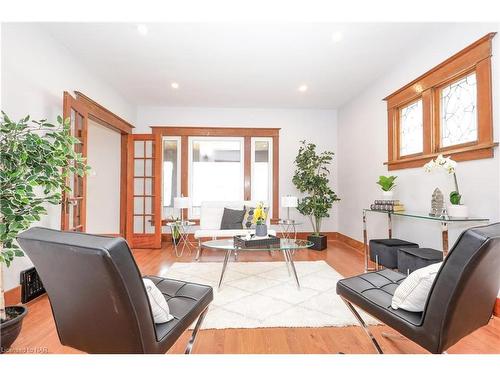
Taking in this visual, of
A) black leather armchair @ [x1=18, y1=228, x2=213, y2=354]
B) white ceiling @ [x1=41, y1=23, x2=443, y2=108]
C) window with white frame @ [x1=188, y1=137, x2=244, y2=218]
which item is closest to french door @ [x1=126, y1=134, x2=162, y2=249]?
window with white frame @ [x1=188, y1=137, x2=244, y2=218]

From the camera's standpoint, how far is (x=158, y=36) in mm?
2779

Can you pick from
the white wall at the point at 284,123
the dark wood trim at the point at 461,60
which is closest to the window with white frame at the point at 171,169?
the white wall at the point at 284,123

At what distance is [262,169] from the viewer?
5.39 m

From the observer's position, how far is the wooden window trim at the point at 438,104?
216cm

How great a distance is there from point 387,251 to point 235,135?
355cm

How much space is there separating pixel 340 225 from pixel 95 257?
16.4ft

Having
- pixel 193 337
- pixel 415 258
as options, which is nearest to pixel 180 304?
pixel 193 337

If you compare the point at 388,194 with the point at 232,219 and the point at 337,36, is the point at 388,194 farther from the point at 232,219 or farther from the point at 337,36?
the point at 232,219

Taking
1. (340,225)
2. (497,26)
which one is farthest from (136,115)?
(497,26)

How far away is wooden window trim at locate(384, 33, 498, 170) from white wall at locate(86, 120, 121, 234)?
4946mm

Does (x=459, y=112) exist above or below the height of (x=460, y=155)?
above

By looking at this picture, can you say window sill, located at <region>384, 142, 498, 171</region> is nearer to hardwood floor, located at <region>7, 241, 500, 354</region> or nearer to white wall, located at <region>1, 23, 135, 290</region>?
hardwood floor, located at <region>7, 241, 500, 354</region>

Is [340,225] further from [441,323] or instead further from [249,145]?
[441,323]

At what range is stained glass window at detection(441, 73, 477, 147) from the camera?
2393 millimetres
